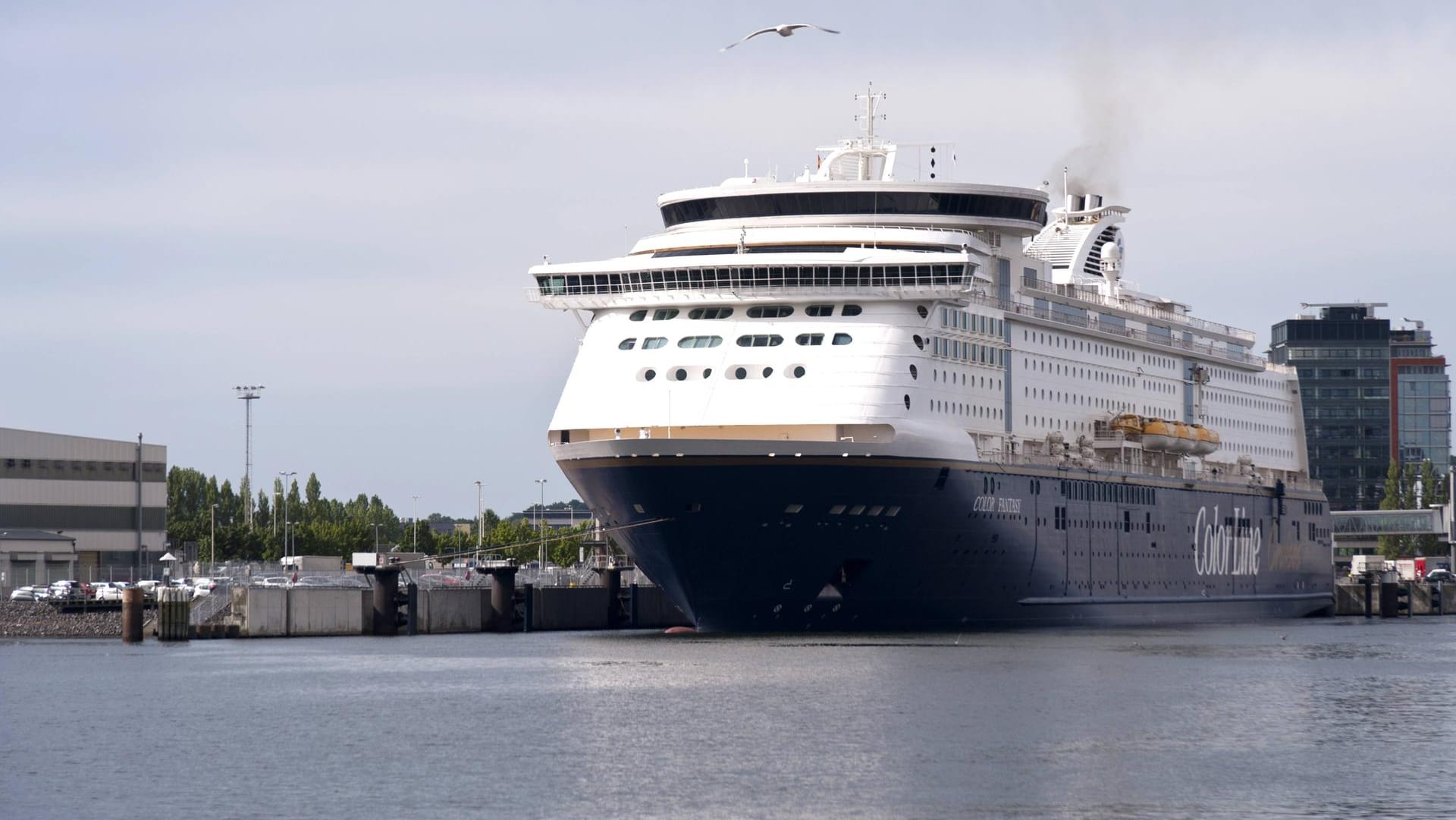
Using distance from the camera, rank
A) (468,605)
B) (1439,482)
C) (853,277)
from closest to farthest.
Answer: (853,277) → (468,605) → (1439,482)

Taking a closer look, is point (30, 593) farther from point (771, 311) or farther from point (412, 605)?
point (771, 311)

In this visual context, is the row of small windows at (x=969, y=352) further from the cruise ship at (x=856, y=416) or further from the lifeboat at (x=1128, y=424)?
the lifeboat at (x=1128, y=424)

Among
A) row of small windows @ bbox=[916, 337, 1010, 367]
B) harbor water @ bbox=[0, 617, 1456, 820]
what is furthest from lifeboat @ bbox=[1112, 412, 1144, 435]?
harbor water @ bbox=[0, 617, 1456, 820]

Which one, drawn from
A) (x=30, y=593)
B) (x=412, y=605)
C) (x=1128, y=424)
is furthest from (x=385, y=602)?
(x=1128, y=424)

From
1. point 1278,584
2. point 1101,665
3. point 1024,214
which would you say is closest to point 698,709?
point 1101,665

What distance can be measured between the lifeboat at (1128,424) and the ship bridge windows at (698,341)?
57.4ft

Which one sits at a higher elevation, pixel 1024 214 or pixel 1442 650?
pixel 1024 214

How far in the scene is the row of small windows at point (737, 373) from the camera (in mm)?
52250

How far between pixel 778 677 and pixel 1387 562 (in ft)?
245

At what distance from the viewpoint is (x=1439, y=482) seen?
147125mm

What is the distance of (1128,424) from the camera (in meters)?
65.8

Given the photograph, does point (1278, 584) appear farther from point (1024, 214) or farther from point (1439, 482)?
point (1439, 482)

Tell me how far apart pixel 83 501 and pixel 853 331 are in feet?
141

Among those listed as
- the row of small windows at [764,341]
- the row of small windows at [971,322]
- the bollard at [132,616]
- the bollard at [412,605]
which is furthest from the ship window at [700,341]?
the bollard at [132,616]
